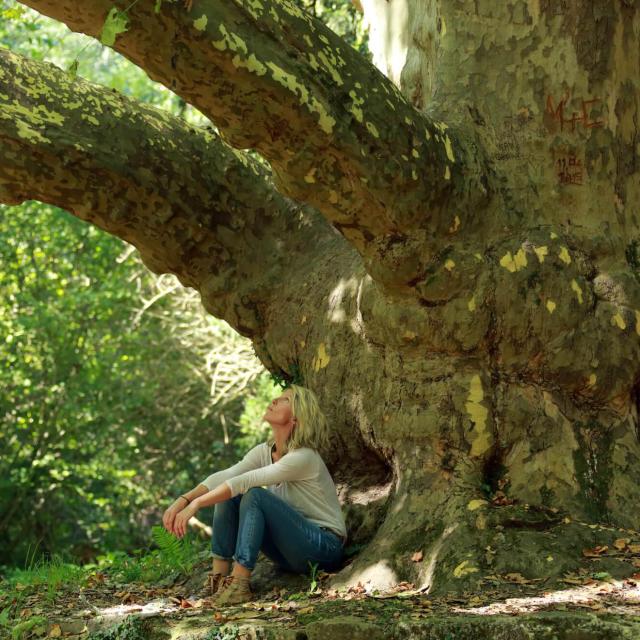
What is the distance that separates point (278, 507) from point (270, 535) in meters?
0.23

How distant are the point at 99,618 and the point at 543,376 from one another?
292 centimetres

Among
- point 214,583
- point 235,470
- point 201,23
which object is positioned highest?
point 201,23

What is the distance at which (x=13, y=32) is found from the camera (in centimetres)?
1931

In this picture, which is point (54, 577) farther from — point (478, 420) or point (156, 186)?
point (478, 420)

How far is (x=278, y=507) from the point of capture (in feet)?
17.1

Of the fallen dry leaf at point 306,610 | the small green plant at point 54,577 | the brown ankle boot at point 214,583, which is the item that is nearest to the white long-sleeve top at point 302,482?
the brown ankle boot at point 214,583

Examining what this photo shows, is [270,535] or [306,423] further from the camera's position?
[306,423]

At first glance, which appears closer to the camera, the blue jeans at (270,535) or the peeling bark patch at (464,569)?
the peeling bark patch at (464,569)

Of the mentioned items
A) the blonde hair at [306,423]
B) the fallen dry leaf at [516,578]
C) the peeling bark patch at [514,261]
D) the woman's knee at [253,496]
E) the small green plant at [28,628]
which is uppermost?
the peeling bark patch at [514,261]

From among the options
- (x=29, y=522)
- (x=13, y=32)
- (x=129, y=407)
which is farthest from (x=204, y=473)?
(x=13, y=32)

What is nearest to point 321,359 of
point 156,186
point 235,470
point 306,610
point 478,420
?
point 235,470

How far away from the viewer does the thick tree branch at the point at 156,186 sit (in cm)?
564

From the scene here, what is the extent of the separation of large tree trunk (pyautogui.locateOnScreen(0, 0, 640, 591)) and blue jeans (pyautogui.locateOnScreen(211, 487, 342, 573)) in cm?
26

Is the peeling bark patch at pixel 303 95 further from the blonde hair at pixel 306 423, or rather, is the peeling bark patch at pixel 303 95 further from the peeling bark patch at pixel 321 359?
the peeling bark patch at pixel 321 359
